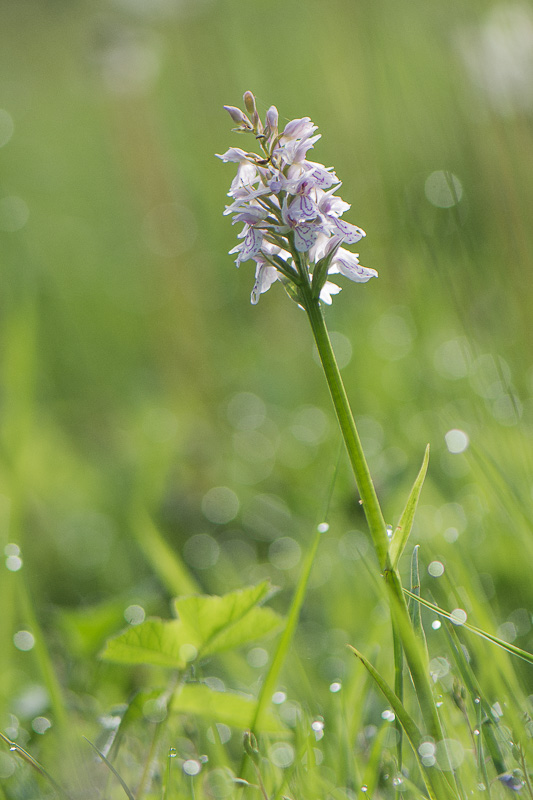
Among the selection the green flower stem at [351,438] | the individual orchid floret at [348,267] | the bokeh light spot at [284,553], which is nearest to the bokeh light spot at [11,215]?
the bokeh light spot at [284,553]

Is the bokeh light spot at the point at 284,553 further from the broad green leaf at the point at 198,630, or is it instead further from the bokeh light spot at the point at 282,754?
the broad green leaf at the point at 198,630

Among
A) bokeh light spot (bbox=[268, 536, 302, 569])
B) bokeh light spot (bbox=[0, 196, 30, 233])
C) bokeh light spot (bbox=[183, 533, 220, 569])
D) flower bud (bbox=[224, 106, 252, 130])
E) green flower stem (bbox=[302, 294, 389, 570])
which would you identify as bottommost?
bokeh light spot (bbox=[268, 536, 302, 569])

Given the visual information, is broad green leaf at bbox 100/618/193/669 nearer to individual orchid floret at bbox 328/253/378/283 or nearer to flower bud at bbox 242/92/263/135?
individual orchid floret at bbox 328/253/378/283

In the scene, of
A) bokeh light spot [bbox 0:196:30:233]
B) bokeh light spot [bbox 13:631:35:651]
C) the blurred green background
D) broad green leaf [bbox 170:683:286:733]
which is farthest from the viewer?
bokeh light spot [bbox 0:196:30:233]

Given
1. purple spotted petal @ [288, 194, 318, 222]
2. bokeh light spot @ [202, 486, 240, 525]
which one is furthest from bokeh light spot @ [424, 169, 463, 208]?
purple spotted petal @ [288, 194, 318, 222]

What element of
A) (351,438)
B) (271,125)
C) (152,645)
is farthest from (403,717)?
(271,125)

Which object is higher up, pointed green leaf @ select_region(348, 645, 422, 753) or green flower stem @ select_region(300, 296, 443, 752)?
green flower stem @ select_region(300, 296, 443, 752)

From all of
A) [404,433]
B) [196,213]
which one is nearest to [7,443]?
[404,433]
